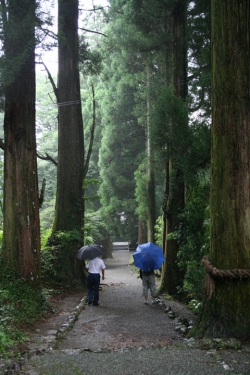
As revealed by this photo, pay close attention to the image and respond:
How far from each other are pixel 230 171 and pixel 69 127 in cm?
893

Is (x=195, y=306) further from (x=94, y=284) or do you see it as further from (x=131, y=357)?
(x=131, y=357)

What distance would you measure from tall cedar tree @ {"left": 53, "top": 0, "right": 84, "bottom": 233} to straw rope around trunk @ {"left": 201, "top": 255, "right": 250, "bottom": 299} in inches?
316

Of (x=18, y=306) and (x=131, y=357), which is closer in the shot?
(x=131, y=357)

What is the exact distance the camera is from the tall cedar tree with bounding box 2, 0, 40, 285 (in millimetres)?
8773

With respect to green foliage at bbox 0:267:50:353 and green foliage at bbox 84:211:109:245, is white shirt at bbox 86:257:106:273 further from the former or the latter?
green foliage at bbox 84:211:109:245

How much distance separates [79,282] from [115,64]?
1609 centimetres

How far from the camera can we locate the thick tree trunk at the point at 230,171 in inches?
231

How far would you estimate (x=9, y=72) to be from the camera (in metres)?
8.66

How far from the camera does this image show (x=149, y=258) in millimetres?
10836

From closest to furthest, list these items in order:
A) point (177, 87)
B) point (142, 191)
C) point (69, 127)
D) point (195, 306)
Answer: point (195, 306)
point (177, 87)
point (69, 127)
point (142, 191)

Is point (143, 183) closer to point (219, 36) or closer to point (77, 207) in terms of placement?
point (77, 207)

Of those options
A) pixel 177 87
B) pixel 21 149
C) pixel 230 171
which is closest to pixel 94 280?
pixel 21 149

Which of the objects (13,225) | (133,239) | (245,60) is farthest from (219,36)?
(133,239)

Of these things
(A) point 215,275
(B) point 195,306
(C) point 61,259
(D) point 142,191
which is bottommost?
(B) point 195,306
